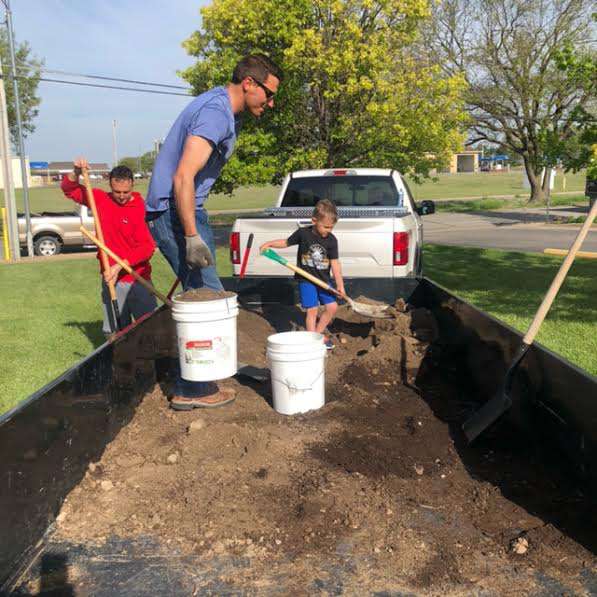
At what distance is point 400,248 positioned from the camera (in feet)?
21.2

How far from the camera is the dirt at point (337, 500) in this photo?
247 cm

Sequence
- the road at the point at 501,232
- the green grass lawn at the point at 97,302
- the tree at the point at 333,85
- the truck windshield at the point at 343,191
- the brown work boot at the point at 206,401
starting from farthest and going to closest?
the road at the point at 501,232 < the tree at the point at 333,85 < the truck windshield at the point at 343,191 < the green grass lawn at the point at 97,302 < the brown work boot at the point at 206,401

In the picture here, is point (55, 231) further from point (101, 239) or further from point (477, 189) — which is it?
point (477, 189)

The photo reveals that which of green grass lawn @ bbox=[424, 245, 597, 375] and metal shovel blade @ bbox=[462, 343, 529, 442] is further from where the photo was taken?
green grass lawn @ bbox=[424, 245, 597, 375]

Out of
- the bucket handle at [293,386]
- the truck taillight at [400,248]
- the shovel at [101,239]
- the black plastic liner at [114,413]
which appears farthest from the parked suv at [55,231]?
the bucket handle at [293,386]

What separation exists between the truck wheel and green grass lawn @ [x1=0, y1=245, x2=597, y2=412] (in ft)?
10.4

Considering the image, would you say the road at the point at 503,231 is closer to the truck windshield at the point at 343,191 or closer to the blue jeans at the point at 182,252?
the truck windshield at the point at 343,191

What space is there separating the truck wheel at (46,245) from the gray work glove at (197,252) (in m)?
16.0

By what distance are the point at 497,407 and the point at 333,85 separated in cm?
1081

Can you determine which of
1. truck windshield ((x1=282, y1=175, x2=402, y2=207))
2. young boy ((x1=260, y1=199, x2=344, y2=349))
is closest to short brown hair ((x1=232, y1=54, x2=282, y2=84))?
young boy ((x1=260, y1=199, x2=344, y2=349))

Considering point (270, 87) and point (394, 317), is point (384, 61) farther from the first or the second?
point (270, 87)

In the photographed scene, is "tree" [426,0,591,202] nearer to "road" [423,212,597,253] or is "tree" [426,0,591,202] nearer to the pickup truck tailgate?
"road" [423,212,597,253]

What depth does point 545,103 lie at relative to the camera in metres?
27.0

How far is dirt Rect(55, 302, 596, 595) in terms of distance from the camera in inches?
97.1
